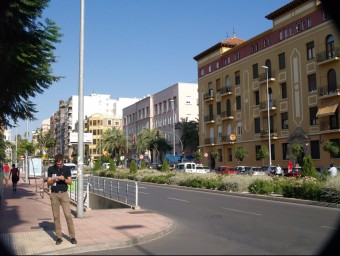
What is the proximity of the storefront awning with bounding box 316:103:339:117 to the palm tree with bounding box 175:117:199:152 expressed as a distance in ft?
114

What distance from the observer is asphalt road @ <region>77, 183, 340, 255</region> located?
9.12m

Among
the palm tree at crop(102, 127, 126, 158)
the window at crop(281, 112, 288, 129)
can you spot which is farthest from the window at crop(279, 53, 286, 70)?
the palm tree at crop(102, 127, 126, 158)

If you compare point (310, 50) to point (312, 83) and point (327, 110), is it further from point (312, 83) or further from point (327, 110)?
point (327, 110)

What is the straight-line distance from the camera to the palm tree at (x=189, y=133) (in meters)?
76.4

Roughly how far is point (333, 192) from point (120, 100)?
122 metres

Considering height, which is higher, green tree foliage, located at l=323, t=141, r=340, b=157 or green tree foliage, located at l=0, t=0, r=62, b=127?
green tree foliage, located at l=0, t=0, r=62, b=127

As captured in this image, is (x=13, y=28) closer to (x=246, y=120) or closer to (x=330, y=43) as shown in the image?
(x=330, y=43)

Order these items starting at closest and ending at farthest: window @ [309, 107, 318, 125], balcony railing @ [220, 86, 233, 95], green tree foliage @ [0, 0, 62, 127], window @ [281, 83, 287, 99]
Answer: green tree foliage @ [0, 0, 62, 127] → window @ [309, 107, 318, 125] → window @ [281, 83, 287, 99] → balcony railing @ [220, 86, 233, 95]

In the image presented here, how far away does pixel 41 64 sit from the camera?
57.6ft

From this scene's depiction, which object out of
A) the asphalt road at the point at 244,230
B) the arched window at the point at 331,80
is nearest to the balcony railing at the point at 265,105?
the arched window at the point at 331,80

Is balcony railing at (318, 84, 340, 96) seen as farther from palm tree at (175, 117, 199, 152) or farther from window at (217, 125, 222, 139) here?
palm tree at (175, 117, 199, 152)

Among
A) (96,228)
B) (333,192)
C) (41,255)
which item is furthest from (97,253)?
(333,192)

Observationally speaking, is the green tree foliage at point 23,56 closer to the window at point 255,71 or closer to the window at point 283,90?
the window at point 283,90

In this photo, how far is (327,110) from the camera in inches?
1671
